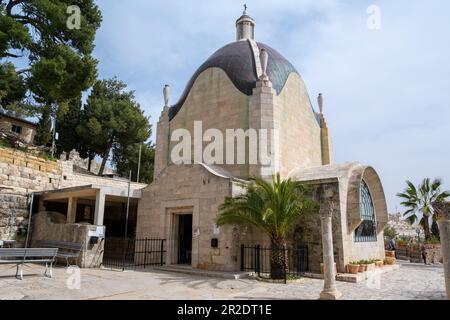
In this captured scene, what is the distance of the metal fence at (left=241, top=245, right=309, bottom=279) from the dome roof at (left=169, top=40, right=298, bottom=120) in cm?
721

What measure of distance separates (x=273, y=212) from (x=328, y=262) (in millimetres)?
2904

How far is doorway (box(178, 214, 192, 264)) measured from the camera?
14.2 m

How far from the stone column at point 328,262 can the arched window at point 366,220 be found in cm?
607

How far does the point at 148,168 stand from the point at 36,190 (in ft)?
51.3

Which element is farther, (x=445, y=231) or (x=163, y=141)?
(x=163, y=141)

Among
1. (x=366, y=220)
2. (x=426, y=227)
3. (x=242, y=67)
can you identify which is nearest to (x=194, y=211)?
(x=366, y=220)

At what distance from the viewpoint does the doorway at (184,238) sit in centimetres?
1419

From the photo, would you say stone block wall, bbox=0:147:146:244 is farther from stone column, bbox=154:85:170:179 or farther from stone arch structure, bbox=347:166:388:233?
stone arch structure, bbox=347:166:388:233

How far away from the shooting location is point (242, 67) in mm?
16250

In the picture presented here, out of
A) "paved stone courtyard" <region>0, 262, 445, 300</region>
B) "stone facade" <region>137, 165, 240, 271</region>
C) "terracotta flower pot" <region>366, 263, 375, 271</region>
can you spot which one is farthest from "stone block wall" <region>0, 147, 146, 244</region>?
"terracotta flower pot" <region>366, 263, 375, 271</region>

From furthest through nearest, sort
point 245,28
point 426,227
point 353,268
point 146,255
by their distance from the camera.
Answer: point 426,227 < point 245,28 < point 146,255 < point 353,268

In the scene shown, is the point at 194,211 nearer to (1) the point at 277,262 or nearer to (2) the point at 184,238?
(2) the point at 184,238
